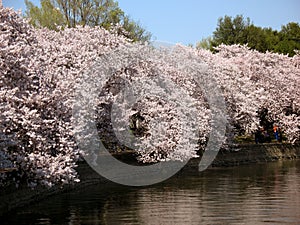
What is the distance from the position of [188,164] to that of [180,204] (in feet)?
66.4

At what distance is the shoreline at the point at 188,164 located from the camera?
2833cm

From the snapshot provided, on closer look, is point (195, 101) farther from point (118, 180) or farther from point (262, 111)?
point (262, 111)

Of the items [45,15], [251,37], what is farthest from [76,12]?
[251,37]

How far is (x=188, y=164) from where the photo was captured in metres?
49.6

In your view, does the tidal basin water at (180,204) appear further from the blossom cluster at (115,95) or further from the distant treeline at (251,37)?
the distant treeline at (251,37)

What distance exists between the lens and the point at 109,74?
41750 millimetres

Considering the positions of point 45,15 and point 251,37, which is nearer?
point 45,15

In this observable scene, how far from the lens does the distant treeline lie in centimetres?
10869

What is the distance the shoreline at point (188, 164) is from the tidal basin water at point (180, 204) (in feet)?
1.60

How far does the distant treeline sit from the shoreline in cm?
4408

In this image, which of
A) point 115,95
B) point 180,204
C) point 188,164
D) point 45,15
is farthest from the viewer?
point 45,15

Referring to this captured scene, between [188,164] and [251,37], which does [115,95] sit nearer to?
[188,164]

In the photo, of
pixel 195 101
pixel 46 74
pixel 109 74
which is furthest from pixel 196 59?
pixel 46 74

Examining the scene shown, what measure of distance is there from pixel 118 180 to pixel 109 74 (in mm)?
6772
